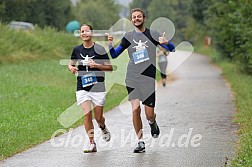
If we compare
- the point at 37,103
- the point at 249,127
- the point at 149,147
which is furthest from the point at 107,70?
the point at 37,103

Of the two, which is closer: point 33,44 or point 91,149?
point 91,149

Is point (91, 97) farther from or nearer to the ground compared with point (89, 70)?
nearer to the ground

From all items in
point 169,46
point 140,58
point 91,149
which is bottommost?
point 91,149

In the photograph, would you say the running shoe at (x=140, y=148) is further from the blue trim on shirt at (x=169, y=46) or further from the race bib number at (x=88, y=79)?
the blue trim on shirt at (x=169, y=46)

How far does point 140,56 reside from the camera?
10766 mm

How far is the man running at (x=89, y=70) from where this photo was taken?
11.0 m

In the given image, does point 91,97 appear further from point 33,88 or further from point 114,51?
point 33,88

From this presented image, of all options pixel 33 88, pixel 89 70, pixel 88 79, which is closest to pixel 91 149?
pixel 88 79

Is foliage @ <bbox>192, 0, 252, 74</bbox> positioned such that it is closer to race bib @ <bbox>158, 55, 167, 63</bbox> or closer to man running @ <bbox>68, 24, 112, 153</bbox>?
race bib @ <bbox>158, 55, 167, 63</bbox>

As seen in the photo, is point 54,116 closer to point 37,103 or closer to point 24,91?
point 37,103

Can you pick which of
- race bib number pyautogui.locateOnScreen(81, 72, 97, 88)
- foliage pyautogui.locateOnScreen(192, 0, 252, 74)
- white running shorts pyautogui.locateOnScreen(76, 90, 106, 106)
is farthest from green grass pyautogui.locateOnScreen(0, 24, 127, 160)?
foliage pyautogui.locateOnScreen(192, 0, 252, 74)

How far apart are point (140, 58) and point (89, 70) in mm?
856

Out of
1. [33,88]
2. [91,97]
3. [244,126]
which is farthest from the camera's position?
[33,88]

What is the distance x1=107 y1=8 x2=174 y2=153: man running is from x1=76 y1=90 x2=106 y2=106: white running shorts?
496mm
